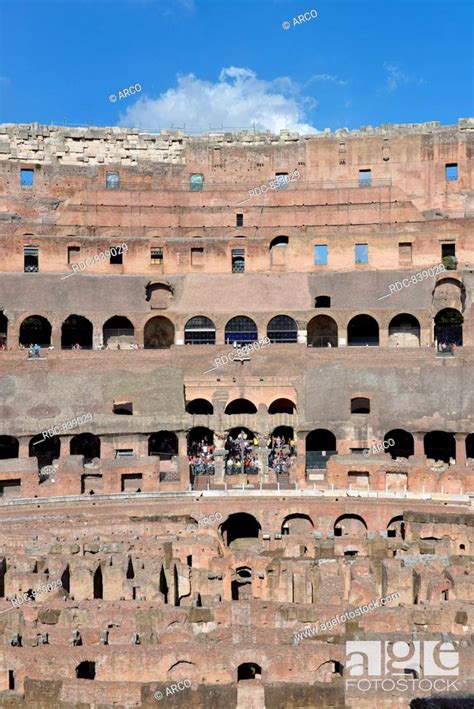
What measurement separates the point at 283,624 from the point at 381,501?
12.0 metres

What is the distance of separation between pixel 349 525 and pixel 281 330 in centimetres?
1390

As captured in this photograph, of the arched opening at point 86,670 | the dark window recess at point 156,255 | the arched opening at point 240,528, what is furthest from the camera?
the dark window recess at point 156,255

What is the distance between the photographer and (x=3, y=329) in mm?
41938

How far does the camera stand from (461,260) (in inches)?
1672

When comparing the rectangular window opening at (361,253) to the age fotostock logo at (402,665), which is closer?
the age fotostock logo at (402,665)

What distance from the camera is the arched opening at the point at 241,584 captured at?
2338cm

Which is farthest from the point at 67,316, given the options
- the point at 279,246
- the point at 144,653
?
the point at 144,653

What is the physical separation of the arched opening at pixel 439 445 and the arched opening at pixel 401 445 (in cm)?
91

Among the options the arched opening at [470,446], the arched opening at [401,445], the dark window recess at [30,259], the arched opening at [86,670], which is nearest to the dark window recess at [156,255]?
→ the dark window recess at [30,259]

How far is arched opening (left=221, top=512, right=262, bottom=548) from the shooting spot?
98.2 ft

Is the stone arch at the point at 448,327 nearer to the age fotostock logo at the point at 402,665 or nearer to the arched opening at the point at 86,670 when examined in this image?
the age fotostock logo at the point at 402,665

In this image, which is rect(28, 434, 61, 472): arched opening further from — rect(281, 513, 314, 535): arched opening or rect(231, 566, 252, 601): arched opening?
rect(231, 566, 252, 601): arched opening

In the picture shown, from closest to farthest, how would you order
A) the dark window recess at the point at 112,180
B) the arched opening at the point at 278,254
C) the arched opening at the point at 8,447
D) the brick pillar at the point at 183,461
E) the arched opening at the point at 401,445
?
the brick pillar at the point at 183,461, the arched opening at the point at 401,445, the arched opening at the point at 8,447, the arched opening at the point at 278,254, the dark window recess at the point at 112,180

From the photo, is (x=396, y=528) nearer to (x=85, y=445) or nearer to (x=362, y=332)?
(x=85, y=445)
